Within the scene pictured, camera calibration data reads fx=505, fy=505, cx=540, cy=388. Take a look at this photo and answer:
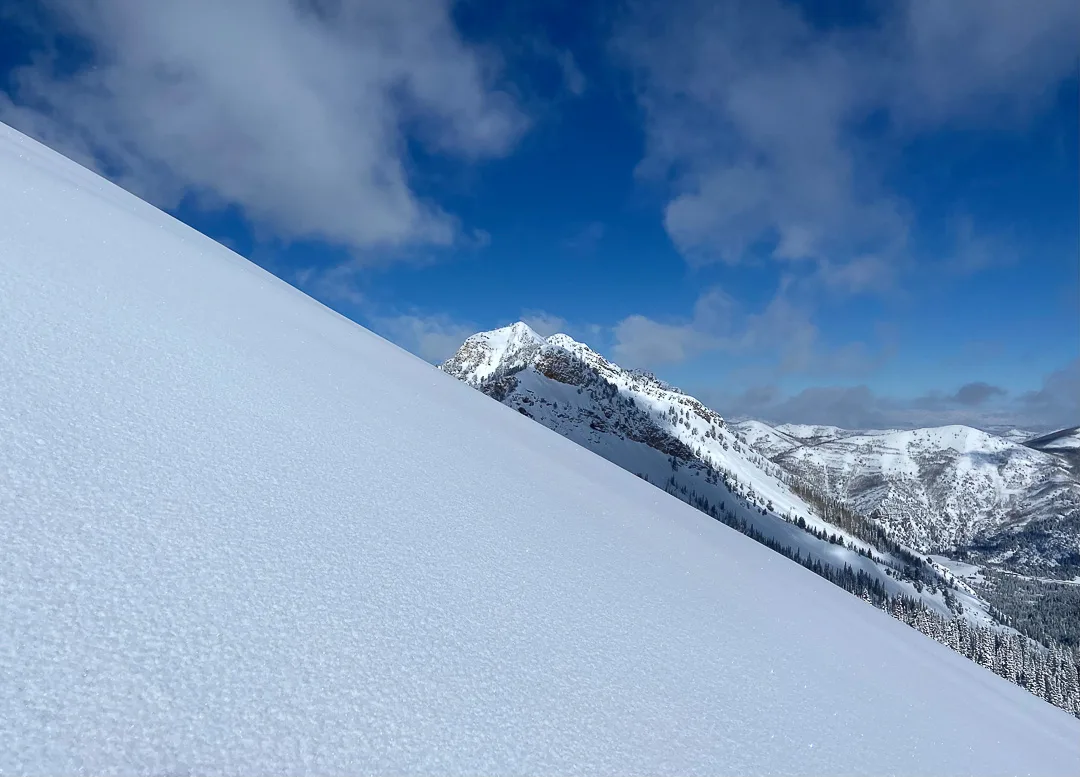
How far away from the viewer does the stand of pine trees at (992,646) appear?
7288 cm

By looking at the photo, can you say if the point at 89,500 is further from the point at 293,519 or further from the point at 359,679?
the point at 359,679

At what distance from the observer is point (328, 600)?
2506mm

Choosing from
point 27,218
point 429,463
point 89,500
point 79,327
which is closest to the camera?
point 89,500

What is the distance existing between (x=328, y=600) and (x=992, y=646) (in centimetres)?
14240

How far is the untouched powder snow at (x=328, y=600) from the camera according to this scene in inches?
70.4

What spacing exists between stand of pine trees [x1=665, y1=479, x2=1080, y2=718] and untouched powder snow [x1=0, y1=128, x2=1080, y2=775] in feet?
95.4

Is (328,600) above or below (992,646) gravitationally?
below

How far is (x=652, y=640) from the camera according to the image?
11.4ft

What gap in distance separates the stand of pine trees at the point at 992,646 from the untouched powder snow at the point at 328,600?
29.1 m

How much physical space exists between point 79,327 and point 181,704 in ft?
11.1

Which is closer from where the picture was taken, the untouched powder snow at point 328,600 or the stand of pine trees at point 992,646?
the untouched powder snow at point 328,600

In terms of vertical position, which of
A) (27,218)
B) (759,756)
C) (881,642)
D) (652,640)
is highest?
(27,218)

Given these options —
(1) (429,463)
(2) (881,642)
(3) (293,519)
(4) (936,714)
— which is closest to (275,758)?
(3) (293,519)

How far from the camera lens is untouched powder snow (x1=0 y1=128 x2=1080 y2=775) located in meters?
1.79
